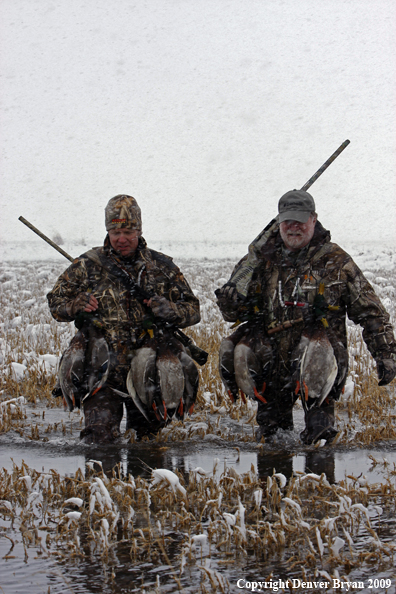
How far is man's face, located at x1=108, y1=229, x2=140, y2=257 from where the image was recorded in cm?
552

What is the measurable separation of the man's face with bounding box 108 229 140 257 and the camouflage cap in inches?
→ 1.6

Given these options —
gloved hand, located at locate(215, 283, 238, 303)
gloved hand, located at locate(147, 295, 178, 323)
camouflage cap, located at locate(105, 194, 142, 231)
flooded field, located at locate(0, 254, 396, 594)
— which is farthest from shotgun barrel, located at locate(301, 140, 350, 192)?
flooded field, located at locate(0, 254, 396, 594)

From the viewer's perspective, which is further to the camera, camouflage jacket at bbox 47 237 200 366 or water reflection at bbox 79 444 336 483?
camouflage jacket at bbox 47 237 200 366

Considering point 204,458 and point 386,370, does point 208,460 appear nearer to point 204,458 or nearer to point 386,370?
point 204,458

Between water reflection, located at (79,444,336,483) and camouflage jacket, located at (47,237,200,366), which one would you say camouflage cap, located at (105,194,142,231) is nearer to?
camouflage jacket, located at (47,237,200,366)

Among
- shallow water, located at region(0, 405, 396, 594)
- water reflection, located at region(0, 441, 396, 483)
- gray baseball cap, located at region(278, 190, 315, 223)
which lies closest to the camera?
shallow water, located at region(0, 405, 396, 594)

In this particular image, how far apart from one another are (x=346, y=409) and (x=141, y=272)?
87.3 inches

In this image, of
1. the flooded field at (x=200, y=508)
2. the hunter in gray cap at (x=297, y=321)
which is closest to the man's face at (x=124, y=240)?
the hunter in gray cap at (x=297, y=321)

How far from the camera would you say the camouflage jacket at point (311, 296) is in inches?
207

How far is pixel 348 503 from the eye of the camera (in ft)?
11.5

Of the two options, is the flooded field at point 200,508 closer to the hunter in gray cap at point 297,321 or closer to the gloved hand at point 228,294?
the hunter in gray cap at point 297,321

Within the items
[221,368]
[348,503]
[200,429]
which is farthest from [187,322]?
[348,503]

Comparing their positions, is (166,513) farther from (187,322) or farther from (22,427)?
(22,427)

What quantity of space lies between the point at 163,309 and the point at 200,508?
192 cm
